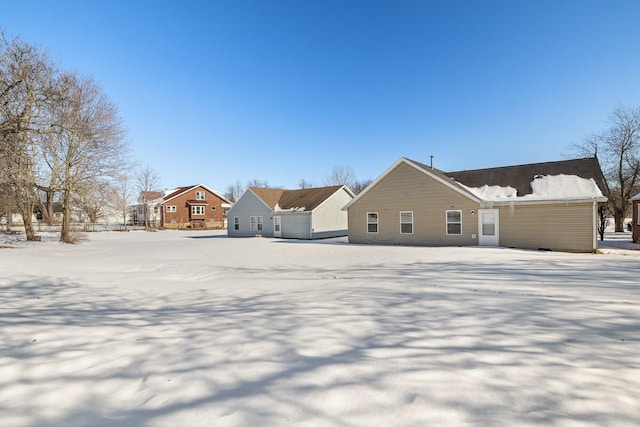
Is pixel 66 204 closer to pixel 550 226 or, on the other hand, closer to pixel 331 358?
pixel 331 358

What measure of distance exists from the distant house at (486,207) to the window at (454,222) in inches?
0.8

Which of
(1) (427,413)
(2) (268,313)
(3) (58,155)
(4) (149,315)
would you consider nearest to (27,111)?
(3) (58,155)

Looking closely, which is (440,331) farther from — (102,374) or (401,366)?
(102,374)

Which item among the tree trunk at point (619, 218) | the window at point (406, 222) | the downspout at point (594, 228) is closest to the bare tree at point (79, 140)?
the window at point (406, 222)

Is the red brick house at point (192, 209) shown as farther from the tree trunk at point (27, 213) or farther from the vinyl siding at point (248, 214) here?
the tree trunk at point (27, 213)

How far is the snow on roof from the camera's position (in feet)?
47.5

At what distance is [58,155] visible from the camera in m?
19.5

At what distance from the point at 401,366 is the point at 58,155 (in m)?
24.1

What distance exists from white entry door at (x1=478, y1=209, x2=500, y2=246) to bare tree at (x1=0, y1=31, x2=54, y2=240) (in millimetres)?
23105

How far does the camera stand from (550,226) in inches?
578

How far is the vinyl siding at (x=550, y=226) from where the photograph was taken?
14.0m

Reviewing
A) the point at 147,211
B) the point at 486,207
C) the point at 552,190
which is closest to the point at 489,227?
the point at 486,207

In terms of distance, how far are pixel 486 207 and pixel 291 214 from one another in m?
15.1

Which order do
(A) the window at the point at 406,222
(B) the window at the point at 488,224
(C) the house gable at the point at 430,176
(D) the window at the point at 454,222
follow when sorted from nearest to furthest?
1. (B) the window at the point at 488,224
2. (C) the house gable at the point at 430,176
3. (D) the window at the point at 454,222
4. (A) the window at the point at 406,222
